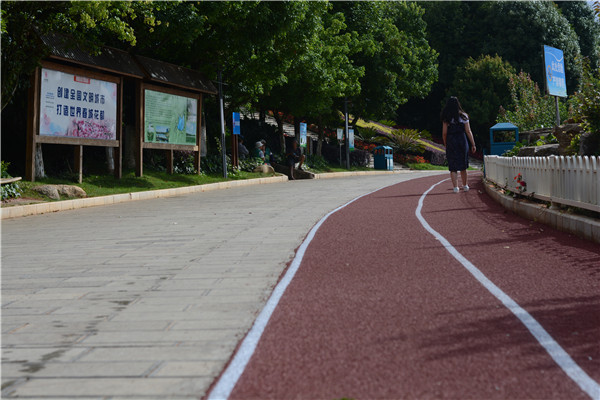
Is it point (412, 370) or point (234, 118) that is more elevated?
point (234, 118)

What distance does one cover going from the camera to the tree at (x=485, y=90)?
58094 mm

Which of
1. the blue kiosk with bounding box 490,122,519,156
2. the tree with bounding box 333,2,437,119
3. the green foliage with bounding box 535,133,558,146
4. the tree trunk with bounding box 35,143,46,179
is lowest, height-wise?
the tree trunk with bounding box 35,143,46,179

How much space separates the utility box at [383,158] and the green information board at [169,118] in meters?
21.0

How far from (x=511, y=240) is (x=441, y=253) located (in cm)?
158

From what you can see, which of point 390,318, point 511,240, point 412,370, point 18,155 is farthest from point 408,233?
point 18,155

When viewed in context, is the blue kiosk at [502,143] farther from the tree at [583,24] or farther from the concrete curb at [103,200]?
the tree at [583,24]

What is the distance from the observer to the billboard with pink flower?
54.3 feet

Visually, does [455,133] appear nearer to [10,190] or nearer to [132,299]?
[10,190]

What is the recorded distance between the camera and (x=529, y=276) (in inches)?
249

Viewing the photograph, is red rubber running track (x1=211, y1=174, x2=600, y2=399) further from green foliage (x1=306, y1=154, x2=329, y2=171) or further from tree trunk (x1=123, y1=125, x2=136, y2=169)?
green foliage (x1=306, y1=154, x2=329, y2=171)

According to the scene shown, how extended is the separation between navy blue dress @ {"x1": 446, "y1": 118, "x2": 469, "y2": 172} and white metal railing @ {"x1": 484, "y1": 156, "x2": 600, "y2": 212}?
1.45 meters

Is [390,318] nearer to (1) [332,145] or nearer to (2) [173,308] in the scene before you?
(2) [173,308]

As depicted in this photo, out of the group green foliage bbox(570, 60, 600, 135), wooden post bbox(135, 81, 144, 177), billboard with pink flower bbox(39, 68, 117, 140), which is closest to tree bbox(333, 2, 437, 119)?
wooden post bbox(135, 81, 144, 177)

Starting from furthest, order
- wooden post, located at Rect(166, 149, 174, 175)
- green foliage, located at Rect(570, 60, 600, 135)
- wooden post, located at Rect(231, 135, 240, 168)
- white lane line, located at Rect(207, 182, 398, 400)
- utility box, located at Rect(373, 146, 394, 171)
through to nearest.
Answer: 1. utility box, located at Rect(373, 146, 394, 171)
2. wooden post, located at Rect(231, 135, 240, 168)
3. wooden post, located at Rect(166, 149, 174, 175)
4. green foliage, located at Rect(570, 60, 600, 135)
5. white lane line, located at Rect(207, 182, 398, 400)
